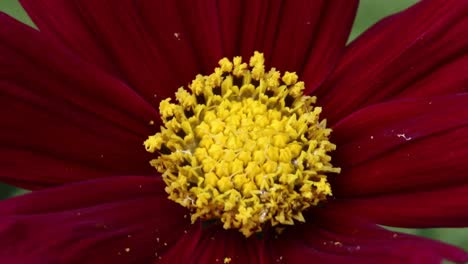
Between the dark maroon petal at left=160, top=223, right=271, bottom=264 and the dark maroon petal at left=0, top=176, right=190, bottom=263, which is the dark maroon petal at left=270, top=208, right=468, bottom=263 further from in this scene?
the dark maroon petal at left=0, top=176, right=190, bottom=263

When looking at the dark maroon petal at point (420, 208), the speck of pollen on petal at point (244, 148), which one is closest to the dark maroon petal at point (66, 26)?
the speck of pollen on petal at point (244, 148)

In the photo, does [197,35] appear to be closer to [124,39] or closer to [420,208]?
[124,39]

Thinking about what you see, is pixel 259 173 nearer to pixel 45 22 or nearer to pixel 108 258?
pixel 108 258

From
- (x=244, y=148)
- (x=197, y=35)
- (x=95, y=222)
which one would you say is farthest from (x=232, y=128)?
(x=95, y=222)

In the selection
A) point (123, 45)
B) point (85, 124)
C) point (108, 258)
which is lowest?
point (108, 258)

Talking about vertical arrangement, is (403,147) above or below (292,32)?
below

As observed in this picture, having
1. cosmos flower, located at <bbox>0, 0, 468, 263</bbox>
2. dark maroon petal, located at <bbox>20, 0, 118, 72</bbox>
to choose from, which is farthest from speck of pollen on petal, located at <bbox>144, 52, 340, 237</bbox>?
dark maroon petal, located at <bbox>20, 0, 118, 72</bbox>

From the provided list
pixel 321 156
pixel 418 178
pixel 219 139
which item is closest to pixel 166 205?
pixel 219 139
